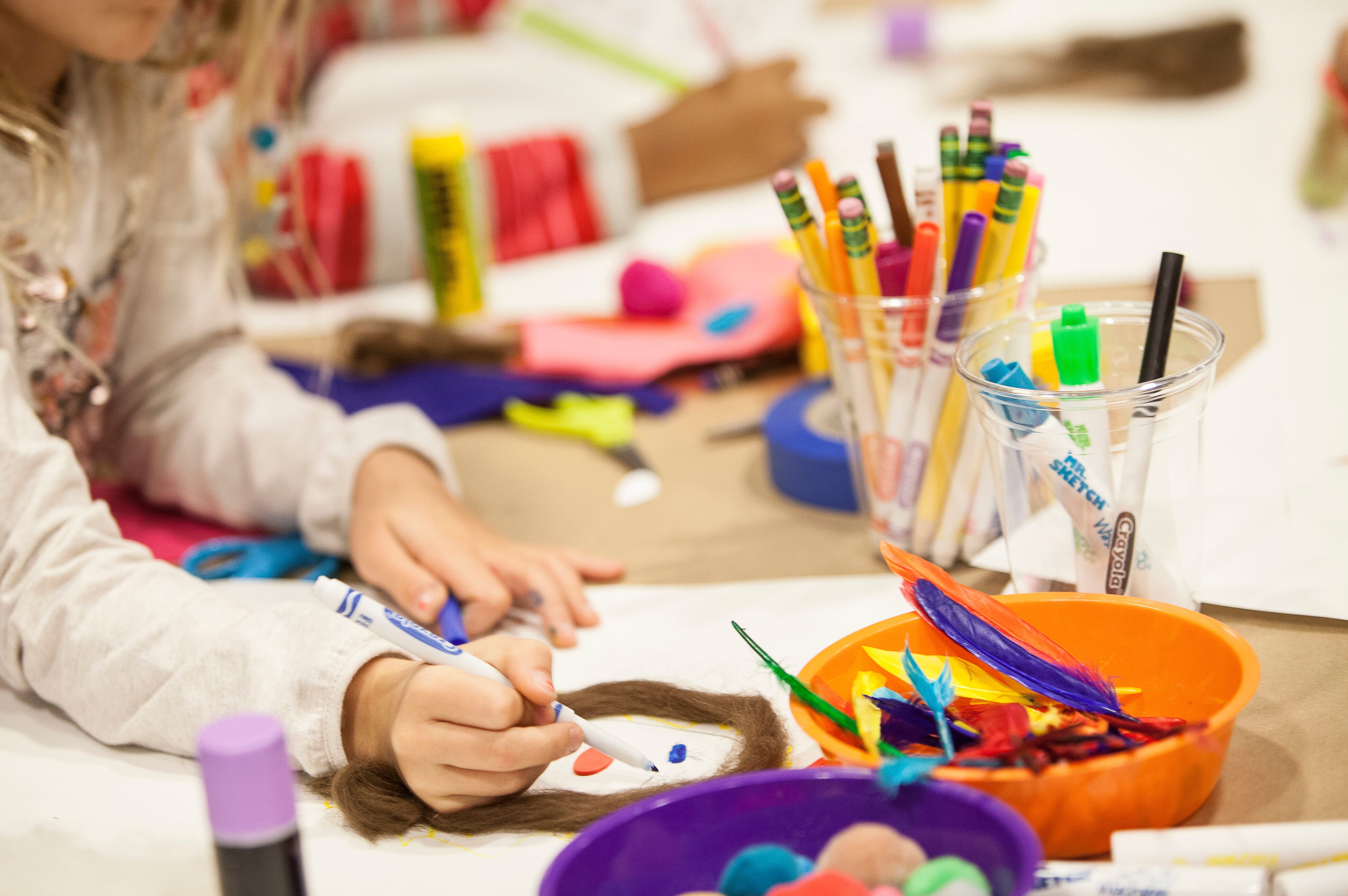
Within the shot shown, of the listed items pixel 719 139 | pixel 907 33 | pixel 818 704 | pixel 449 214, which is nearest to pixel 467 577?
pixel 818 704

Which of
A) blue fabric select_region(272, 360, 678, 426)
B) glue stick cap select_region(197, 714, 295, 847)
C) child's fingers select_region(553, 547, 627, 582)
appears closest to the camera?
glue stick cap select_region(197, 714, 295, 847)

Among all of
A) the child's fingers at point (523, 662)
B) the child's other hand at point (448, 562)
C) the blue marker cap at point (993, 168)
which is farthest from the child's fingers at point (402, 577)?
the blue marker cap at point (993, 168)

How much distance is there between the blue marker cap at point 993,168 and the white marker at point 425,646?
295mm

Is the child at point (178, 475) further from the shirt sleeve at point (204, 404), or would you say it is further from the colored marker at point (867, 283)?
the colored marker at point (867, 283)

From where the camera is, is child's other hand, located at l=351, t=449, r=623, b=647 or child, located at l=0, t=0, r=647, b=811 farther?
child's other hand, located at l=351, t=449, r=623, b=647

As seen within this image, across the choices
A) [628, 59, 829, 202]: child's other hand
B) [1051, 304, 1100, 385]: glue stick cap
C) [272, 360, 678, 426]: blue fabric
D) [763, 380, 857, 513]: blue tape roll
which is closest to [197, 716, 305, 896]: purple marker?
[1051, 304, 1100, 385]: glue stick cap

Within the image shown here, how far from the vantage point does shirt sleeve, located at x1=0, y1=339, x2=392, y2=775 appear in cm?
48

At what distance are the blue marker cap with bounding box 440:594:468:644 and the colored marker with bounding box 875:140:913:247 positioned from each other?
279 mm

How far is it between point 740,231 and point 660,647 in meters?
0.70

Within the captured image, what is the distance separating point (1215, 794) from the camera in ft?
1.37

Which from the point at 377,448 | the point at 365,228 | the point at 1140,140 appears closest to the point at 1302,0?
the point at 1140,140

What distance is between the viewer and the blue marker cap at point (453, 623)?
576 mm

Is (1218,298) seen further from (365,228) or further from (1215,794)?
(365,228)

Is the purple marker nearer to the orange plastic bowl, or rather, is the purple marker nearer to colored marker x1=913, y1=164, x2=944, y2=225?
the orange plastic bowl
